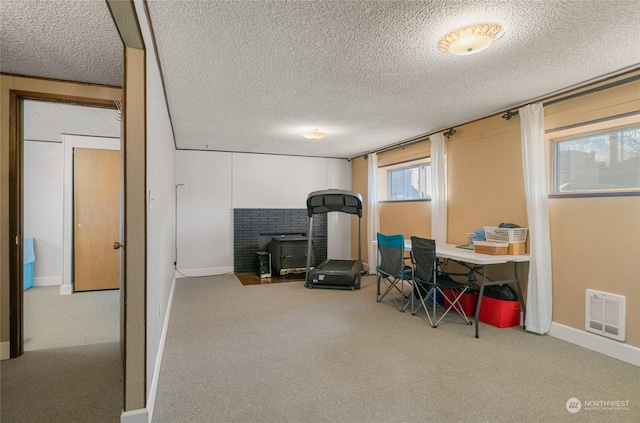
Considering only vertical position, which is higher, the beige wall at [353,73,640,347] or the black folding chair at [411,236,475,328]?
the beige wall at [353,73,640,347]

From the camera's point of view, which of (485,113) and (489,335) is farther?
(485,113)

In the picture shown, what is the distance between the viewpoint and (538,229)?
3.32 meters

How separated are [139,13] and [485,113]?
3.68 metres

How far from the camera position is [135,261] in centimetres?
186

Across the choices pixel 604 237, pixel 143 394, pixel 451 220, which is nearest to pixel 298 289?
pixel 451 220

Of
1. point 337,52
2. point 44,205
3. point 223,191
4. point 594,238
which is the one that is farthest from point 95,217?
point 594,238

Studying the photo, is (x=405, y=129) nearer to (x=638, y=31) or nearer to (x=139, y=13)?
(x=638, y=31)

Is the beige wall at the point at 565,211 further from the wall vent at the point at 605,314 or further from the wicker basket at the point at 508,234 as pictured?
the wicker basket at the point at 508,234

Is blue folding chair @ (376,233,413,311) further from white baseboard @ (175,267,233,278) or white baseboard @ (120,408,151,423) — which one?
white baseboard @ (175,267,233,278)

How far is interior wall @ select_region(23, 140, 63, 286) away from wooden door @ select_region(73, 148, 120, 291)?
58 centimetres

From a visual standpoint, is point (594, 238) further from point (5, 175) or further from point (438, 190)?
point (5, 175)

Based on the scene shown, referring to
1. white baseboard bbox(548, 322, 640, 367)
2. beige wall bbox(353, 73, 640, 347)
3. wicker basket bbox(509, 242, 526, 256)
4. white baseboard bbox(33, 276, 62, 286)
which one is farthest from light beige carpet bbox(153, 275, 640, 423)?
white baseboard bbox(33, 276, 62, 286)

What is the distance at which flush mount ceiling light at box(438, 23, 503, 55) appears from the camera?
2078mm

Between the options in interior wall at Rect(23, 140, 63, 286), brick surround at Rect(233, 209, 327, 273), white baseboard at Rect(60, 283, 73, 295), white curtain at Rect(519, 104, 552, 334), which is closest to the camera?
white curtain at Rect(519, 104, 552, 334)
